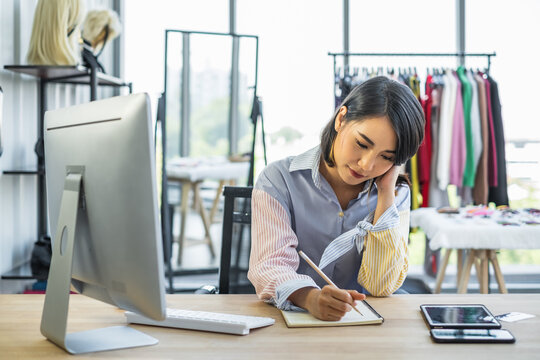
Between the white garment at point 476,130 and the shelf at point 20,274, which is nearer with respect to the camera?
the shelf at point 20,274

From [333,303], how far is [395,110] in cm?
51

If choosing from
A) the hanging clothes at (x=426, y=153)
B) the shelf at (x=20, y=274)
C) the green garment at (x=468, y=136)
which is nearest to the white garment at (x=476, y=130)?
the green garment at (x=468, y=136)

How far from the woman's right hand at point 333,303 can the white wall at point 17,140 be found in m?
1.79

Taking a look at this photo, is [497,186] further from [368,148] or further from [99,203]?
[99,203]

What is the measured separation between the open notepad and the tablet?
0.11 m

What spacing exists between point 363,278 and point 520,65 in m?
3.56

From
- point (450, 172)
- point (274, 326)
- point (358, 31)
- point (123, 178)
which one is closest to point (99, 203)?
point (123, 178)

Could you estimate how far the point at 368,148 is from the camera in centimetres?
141

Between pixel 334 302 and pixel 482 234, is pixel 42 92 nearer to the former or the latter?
pixel 334 302

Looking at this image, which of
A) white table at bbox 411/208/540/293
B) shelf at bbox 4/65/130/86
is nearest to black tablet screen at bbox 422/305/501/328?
white table at bbox 411/208/540/293

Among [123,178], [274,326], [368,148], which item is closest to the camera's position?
[123,178]

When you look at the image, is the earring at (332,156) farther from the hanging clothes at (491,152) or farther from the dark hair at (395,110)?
the hanging clothes at (491,152)

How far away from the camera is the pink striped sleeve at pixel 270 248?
1.38 m

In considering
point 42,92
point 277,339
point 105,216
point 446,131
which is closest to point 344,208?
point 277,339
